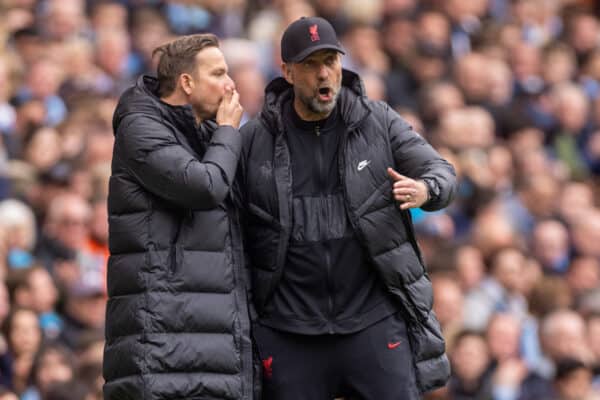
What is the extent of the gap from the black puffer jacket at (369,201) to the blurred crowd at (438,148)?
2422 mm

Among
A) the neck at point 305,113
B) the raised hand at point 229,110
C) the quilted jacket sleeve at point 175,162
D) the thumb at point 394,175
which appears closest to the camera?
the quilted jacket sleeve at point 175,162

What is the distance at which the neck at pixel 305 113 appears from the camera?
7.04m

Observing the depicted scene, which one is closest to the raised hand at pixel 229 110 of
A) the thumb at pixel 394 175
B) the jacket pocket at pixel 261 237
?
the jacket pocket at pixel 261 237

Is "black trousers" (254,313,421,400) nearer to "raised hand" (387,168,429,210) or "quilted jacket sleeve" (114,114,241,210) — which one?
"raised hand" (387,168,429,210)

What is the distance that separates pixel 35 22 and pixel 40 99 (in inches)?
49.0

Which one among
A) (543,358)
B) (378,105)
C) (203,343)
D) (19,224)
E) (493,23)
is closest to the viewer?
(203,343)

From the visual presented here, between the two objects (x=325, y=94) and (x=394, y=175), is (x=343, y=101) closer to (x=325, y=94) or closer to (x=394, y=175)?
(x=325, y=94)

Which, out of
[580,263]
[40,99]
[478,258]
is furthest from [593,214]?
[40,99]

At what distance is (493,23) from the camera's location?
16.2 metres

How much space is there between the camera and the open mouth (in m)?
6.97

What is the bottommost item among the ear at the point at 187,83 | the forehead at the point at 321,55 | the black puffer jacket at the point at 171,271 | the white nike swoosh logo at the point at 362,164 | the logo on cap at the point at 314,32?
the black puffer jacket at the point at 171,271

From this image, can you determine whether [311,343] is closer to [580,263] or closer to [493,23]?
[580,263]

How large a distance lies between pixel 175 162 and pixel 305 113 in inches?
30.1

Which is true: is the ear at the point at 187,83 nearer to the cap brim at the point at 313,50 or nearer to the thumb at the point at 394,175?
the cap brim at the point at 313,50
